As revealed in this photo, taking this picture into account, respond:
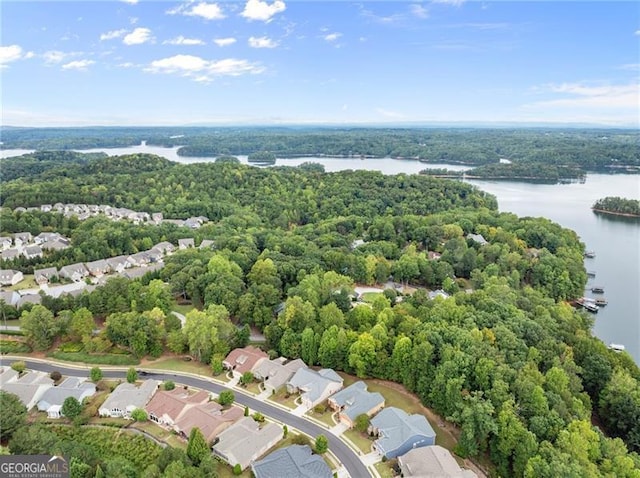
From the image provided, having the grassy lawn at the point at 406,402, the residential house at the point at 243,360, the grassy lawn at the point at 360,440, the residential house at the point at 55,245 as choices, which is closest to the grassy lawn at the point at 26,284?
the residential house at the point at 55,245

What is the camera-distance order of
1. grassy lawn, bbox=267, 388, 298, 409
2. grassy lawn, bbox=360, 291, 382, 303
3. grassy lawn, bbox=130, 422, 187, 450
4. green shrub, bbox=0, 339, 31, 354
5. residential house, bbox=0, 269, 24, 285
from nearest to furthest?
grassy lawn, bbox=130, 422, 187, 450 → grassy lawn, bbox=267, 388, 298, 409 → green shrub, bbox=0, 339, 31, 354 → grassy lawn, bbox=360, 291, 382, 303 → residential house, bbox=0, 269, 24, 285

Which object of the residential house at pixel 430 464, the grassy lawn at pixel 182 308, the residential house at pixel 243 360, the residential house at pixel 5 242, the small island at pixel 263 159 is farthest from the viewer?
the small island at pixel 263 159

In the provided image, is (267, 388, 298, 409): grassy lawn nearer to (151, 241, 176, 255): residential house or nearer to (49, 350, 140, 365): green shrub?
(49, 350, 140, 365): green shrub

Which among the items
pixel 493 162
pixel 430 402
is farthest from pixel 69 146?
pixel 430 402

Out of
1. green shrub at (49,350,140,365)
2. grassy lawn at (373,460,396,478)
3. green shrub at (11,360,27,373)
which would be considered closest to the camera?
grassy lawn at (373,460,396,478)

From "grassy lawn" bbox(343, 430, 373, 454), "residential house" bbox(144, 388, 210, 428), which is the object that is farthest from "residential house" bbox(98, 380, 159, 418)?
"grassy lawn" bbox(343, 430, 373, 454)

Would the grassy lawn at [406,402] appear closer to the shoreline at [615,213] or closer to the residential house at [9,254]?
the residential house at [9,254]

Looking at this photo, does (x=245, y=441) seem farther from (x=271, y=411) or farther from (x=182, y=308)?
(x=182, y=308)
